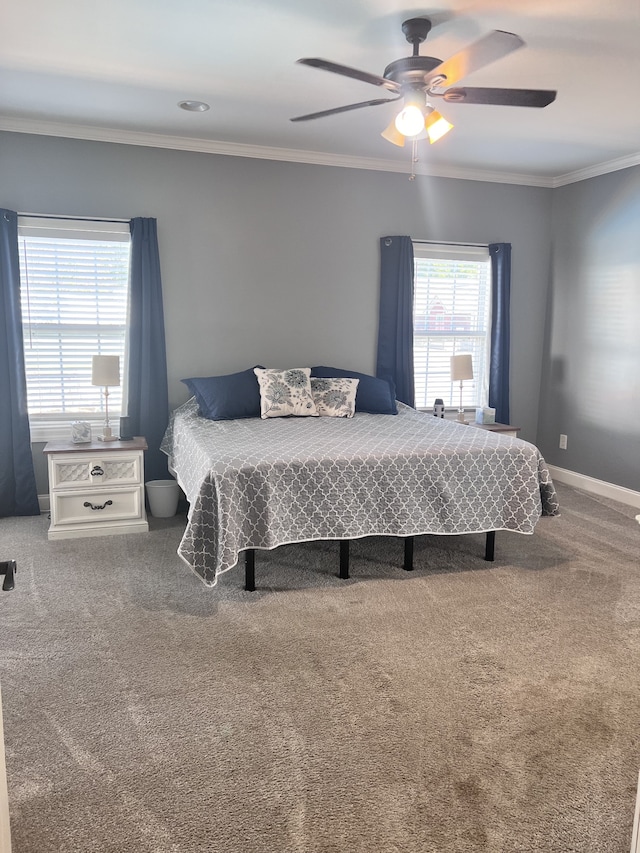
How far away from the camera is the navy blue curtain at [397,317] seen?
16.7 ft

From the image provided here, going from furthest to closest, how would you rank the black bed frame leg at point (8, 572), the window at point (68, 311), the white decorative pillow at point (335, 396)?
1. the white decorative pillow at point (335, 396)
2. the window at point (68, 311)
3. the black bed frame leg at point (8, 572)

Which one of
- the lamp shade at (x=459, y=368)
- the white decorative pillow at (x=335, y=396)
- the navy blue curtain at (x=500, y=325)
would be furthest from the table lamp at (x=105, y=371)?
the navy blue curtain at (x=500, y=325)

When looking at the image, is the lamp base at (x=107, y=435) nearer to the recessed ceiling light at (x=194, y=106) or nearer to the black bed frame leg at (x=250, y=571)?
the black bed frame leg at (x=250, y=571)

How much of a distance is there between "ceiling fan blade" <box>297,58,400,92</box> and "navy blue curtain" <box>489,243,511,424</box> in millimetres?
2902

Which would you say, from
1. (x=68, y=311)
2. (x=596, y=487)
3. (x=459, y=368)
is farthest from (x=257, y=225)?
(x=596, y=487)

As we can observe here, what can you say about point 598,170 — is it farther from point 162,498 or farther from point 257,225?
point 162,498

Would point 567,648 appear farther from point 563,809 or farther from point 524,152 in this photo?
point 524,152

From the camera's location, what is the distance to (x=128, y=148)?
4.41 metres

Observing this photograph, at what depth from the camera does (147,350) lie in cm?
452

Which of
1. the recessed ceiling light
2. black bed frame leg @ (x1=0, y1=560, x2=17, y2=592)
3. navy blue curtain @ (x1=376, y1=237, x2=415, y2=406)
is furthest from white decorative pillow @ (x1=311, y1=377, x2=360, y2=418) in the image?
black bed frame leg @ (x1=0, y1=560, x2=17, y2=592)

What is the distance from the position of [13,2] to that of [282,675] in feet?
9.48

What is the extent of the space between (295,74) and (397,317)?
87.6 inches

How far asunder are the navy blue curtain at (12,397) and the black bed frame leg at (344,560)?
233 centimetres

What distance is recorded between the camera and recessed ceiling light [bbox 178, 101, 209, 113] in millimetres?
3719
